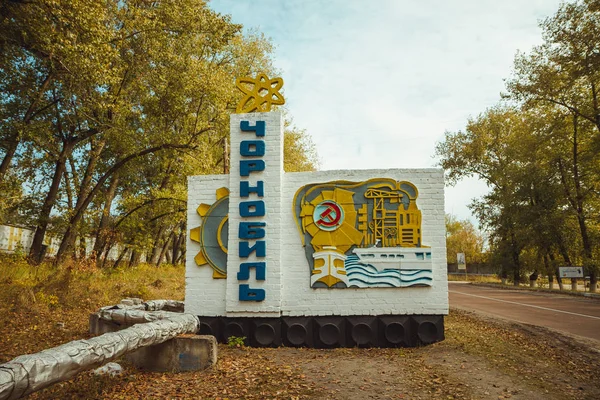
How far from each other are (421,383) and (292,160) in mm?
22571

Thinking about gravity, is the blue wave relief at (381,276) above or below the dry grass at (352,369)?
above

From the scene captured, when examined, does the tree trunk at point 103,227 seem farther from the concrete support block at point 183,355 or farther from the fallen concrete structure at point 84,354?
the concrete support block at point 183,355

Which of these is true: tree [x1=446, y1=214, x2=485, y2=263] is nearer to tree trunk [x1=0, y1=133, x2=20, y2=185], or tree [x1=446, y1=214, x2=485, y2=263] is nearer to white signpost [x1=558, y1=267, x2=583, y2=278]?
white signpost [x1=558, y1=267, x2=583, y2=278]

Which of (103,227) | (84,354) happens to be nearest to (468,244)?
(103,227)

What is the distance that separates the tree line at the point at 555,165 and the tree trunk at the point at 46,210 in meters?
22.6

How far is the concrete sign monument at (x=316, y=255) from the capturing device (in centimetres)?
763

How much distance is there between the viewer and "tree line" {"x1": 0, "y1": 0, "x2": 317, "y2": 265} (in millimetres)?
11580

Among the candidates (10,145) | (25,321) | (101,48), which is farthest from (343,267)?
(10,145)

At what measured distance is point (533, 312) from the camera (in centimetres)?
1303

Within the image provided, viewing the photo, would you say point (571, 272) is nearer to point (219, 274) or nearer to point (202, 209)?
point (219, 274)

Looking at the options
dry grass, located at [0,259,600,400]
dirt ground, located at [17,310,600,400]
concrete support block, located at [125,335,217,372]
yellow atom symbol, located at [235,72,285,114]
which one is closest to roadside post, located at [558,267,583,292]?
dry grass, located at [0,259,600,400]

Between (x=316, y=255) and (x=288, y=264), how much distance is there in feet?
1.91

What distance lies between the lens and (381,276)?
25.3ft

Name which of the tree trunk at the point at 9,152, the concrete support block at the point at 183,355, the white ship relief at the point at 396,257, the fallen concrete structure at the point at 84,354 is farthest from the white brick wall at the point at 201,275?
the tree trunk at the point at 9,152
